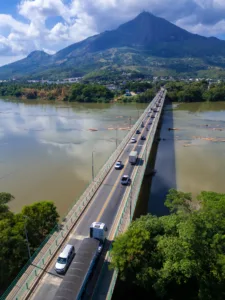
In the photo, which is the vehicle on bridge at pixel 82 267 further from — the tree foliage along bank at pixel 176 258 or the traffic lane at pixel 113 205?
the traffic lane at pixel 113 205

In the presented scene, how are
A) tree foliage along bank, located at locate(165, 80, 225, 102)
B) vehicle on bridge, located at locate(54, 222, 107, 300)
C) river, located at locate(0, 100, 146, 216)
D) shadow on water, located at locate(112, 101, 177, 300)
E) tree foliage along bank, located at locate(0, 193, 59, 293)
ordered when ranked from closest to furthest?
vehicle on bridge, located at locate(54, 222, 107, 300) < shadow on water, located at locate(112, 101, 177, 300) < tree foliage along bank, located at locate(0, 193, 59, 293) < river, located at locate(0, 100, 146, 216) < tree foliage along bank, located at locate(165, 80, 225, 102)

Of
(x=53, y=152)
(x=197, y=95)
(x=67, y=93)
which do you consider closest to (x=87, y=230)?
(x=53, y=152)

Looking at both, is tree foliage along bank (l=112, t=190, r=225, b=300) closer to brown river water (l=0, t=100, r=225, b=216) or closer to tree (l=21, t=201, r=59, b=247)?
tree (l=21, t=201, r=59, b=247)

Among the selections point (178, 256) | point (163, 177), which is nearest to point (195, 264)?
point (178, 256)

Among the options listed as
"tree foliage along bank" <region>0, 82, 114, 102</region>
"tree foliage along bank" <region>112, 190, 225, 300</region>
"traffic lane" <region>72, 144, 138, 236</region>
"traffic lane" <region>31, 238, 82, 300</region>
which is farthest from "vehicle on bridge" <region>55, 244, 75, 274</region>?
"tree foliage along bank" <region>0, 82, 114, 102</region>

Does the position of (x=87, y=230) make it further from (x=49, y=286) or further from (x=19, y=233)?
(x=49, y=286)

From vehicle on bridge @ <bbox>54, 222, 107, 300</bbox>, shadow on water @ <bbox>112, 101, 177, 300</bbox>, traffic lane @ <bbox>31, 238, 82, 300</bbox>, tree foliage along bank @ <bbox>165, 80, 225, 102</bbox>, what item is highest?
tree foliage along bank @ <bbox>165, 80, 225, 102</bbox>

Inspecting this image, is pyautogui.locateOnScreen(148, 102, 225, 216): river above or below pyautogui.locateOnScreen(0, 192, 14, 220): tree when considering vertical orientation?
below

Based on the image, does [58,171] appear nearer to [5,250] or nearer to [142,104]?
[5,250]
